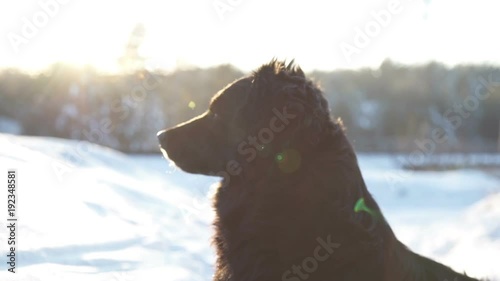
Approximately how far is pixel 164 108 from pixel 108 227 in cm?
3135

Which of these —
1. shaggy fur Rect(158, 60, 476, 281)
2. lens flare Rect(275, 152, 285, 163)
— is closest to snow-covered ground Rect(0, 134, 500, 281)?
shaggy fur Rect(158, 60, 476, 281)

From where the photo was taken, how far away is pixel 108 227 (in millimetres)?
5387

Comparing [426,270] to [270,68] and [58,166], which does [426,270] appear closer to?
[270,68]

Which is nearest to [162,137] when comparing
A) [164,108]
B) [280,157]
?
[280,157]

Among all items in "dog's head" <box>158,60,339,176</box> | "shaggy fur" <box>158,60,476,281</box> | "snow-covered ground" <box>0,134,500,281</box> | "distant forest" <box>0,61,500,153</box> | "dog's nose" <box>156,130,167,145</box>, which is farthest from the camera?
"distant forest" <box>0,61,500,153</box>

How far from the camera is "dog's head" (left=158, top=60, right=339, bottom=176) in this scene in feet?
11.4

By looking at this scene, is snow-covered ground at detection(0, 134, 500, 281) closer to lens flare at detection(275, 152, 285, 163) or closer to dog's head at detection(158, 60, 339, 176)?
dog's head at detection(158, 60, 339, 176)

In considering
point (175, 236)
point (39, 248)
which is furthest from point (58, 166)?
point (39, 248)

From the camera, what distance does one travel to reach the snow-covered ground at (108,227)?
4344 millimetres

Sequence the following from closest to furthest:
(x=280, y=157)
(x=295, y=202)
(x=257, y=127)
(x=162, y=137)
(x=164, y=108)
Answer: (x=295, y=202)
(x=280, y=157)
(x=257, y=127)
(x=162, y=137)
(x=164, y=108)

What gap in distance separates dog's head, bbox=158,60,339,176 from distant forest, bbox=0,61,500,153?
60.5 ft

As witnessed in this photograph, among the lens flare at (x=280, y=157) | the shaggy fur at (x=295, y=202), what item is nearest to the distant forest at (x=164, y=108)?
the shaggy fur at (x=295, y=202)

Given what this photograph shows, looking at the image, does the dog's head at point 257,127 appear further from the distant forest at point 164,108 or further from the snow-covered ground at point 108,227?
the distant forest at point 164,108

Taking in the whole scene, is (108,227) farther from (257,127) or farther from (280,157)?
(280,157)
